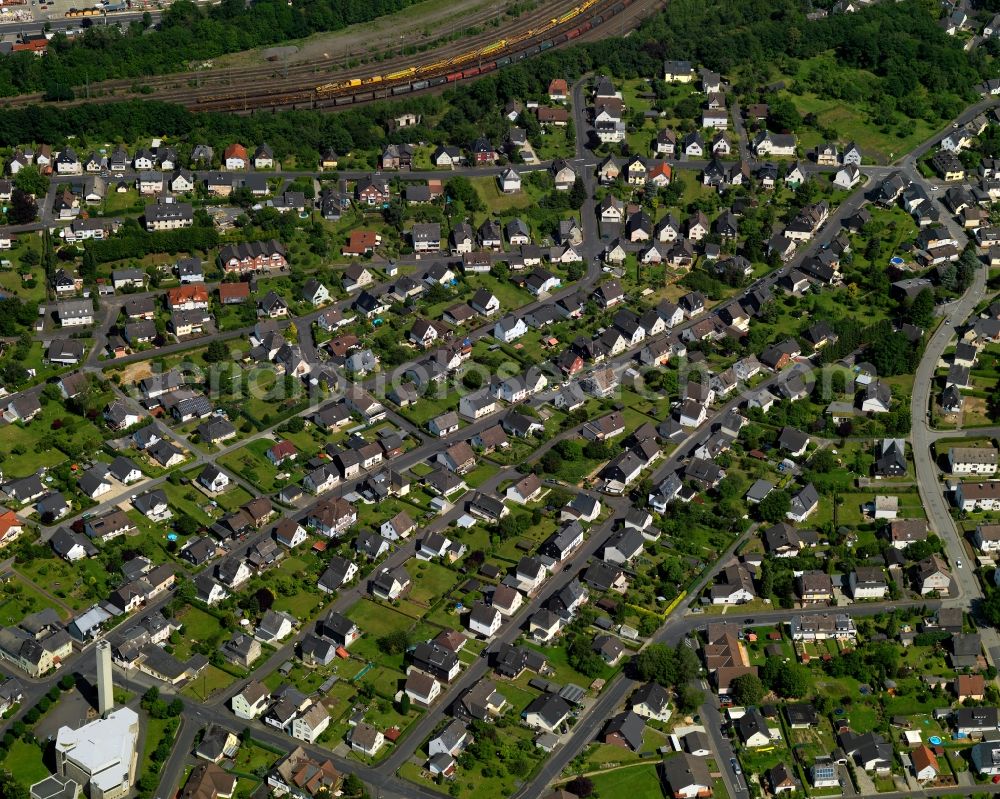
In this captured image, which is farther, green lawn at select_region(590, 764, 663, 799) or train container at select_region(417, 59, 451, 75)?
train container at select_region(417, 59, 451, 75)

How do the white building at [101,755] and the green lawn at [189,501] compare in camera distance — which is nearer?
the white building at [101,755]

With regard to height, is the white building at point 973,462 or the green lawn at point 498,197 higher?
the green lawn at point 498,197

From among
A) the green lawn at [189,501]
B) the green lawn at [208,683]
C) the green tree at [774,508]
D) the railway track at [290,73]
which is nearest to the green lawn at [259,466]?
the green lawn at [189,501]

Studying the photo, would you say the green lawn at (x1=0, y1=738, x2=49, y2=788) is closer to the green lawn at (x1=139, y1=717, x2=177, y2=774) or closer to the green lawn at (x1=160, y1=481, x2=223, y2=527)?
the green lawn at (x1=139, y1=717, x2=177, y2=774)

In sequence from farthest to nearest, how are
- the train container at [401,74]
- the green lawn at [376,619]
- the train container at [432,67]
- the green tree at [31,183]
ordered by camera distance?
the train container at [432,67]
the train container at [401,74]
the green tree at [31,183]
the green lawn at [376,619]

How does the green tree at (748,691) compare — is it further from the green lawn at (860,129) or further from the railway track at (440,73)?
the railway track at (440,73)

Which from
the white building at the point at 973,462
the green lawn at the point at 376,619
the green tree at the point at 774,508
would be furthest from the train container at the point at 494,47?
the green lawn at the point at 376,619

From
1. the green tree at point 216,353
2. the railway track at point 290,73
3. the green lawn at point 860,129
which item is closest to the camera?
the green tree at point 216,353

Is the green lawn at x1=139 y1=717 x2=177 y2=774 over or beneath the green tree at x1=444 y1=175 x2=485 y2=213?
beneath

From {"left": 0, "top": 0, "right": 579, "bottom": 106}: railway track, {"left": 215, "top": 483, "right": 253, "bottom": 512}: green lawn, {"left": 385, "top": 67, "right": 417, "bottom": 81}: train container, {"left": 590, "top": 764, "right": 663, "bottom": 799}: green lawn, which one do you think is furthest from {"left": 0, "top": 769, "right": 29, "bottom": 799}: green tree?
{"left": 385, "top": 67, "right": 417, "bottom": 81}: train container

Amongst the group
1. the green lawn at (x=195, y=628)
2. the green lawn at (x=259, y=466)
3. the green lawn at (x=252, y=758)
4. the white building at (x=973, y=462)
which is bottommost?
the white building at (x=973, y=462)
